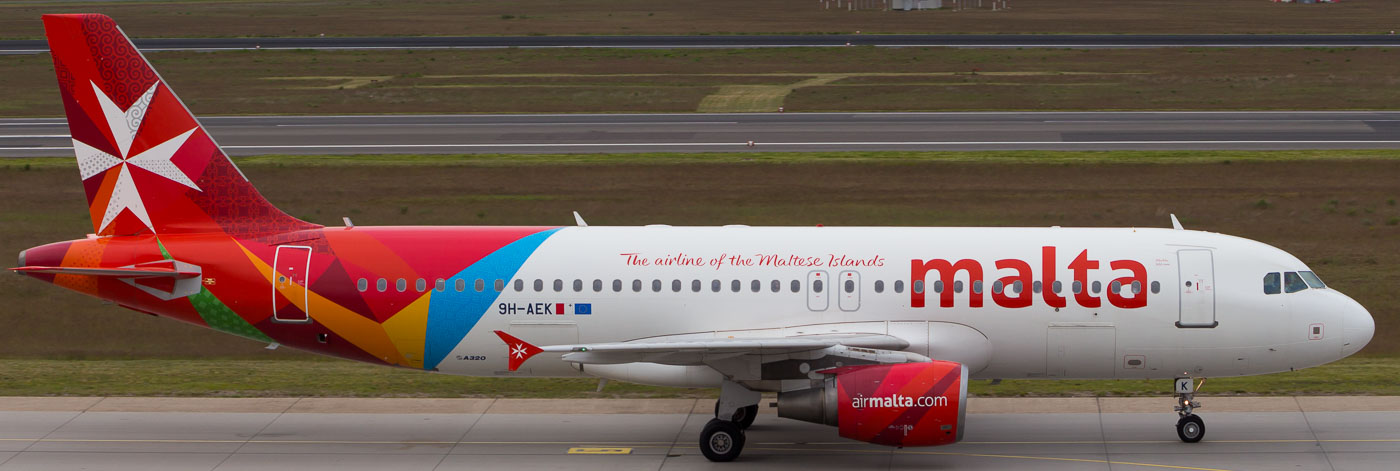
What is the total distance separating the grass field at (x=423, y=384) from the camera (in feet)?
86.0

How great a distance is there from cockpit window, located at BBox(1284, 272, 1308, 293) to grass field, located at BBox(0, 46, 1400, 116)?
124ft

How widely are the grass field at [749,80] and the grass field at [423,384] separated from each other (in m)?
33.1

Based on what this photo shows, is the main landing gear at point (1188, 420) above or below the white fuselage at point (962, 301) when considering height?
below

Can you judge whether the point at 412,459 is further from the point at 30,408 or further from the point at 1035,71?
the point at 1035,71

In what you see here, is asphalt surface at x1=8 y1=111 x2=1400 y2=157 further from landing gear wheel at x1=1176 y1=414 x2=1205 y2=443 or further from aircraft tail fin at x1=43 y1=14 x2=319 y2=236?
landing gear wheel at x1=1176 y1=414 x2=1205 y2=443

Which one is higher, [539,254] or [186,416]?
[539,254]

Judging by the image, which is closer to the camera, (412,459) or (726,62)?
(412,459)

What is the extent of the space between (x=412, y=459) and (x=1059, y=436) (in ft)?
33.2

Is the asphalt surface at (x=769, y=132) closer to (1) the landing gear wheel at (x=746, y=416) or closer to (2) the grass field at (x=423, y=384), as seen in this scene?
(2) the grass field at (x=423, y=384)

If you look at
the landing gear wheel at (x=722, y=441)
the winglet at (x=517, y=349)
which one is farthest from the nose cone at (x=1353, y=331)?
the winglet at (x=517, y=349)

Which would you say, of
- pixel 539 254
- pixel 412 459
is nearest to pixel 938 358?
pixel 539 254

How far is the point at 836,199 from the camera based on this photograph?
4219cm

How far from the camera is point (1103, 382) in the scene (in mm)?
27000

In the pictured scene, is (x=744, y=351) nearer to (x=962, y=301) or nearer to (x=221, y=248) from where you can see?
(x=962, y=301)
